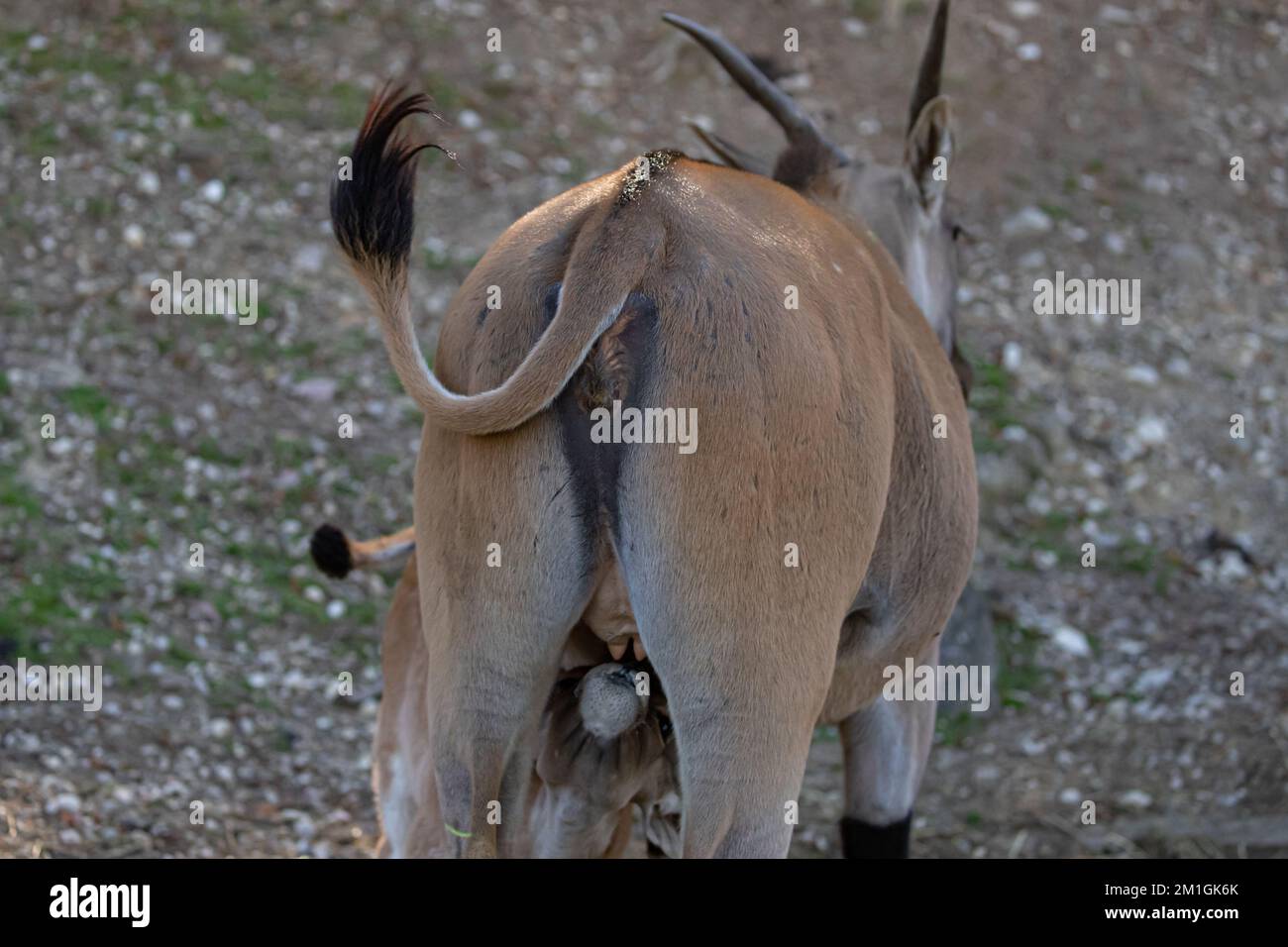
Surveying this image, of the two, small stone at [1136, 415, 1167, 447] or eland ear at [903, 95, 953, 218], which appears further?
small stone at [1136, 415, 1167, 447]

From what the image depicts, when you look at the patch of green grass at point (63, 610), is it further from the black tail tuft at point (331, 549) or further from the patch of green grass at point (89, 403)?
the black tail tuft at point (331, 549)

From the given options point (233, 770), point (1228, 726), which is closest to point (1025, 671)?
point (1228, 726)

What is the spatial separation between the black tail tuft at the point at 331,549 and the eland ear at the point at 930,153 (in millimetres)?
2451

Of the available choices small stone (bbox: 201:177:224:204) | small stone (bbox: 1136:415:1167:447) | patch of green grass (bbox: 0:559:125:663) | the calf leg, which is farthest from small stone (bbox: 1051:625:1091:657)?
small stone (bbox: 201:177:224:204)

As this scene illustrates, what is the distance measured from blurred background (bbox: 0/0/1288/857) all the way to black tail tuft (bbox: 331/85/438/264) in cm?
265

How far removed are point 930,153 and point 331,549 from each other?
2.57m

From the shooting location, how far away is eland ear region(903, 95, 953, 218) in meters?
5.72

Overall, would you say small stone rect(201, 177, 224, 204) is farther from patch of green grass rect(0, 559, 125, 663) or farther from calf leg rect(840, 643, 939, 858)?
calf leg rect(840, 643, 939, 858)

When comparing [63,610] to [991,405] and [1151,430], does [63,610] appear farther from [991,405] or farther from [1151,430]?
[1151,430]

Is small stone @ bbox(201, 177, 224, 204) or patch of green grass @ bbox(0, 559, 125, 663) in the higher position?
small stone @ bbox(201, 177, 224, 204)
